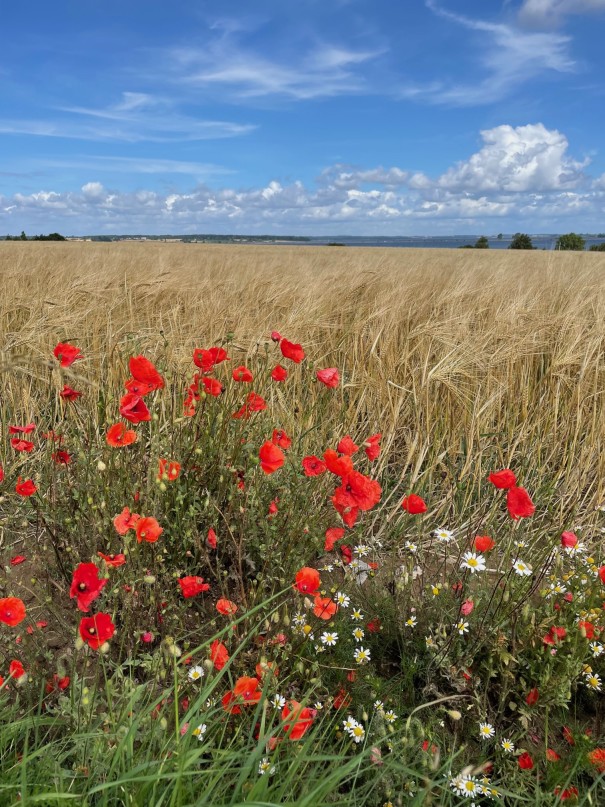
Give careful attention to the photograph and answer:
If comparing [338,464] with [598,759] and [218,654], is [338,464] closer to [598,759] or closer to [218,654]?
[218,654]

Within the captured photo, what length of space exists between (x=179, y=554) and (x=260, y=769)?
0.72 meters

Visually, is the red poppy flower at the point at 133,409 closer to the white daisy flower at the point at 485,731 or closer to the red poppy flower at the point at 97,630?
the red poppy flower at the point at 97,630

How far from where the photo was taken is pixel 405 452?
2.97 metres

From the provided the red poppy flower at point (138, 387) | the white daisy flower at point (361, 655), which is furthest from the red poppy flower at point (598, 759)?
the red poppy flower at point (138, 387)

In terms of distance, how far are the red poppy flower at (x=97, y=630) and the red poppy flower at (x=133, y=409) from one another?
462mm

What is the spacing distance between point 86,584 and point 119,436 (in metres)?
0.41

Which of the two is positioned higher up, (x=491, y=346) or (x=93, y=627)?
(x=491, y=346)

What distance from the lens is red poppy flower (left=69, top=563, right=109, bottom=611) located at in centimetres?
119

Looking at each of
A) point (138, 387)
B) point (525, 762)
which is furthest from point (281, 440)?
point (525, 762)

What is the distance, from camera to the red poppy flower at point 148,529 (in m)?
1.29

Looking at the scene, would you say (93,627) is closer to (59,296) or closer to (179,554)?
(179,554)

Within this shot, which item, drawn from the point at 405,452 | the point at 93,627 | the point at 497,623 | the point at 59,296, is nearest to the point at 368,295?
the point at 405,452

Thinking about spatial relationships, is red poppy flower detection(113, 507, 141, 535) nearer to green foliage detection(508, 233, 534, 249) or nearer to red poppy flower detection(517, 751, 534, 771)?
red poppy flower detection(517, 751, 534, 771)

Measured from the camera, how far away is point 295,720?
109 centimetres
